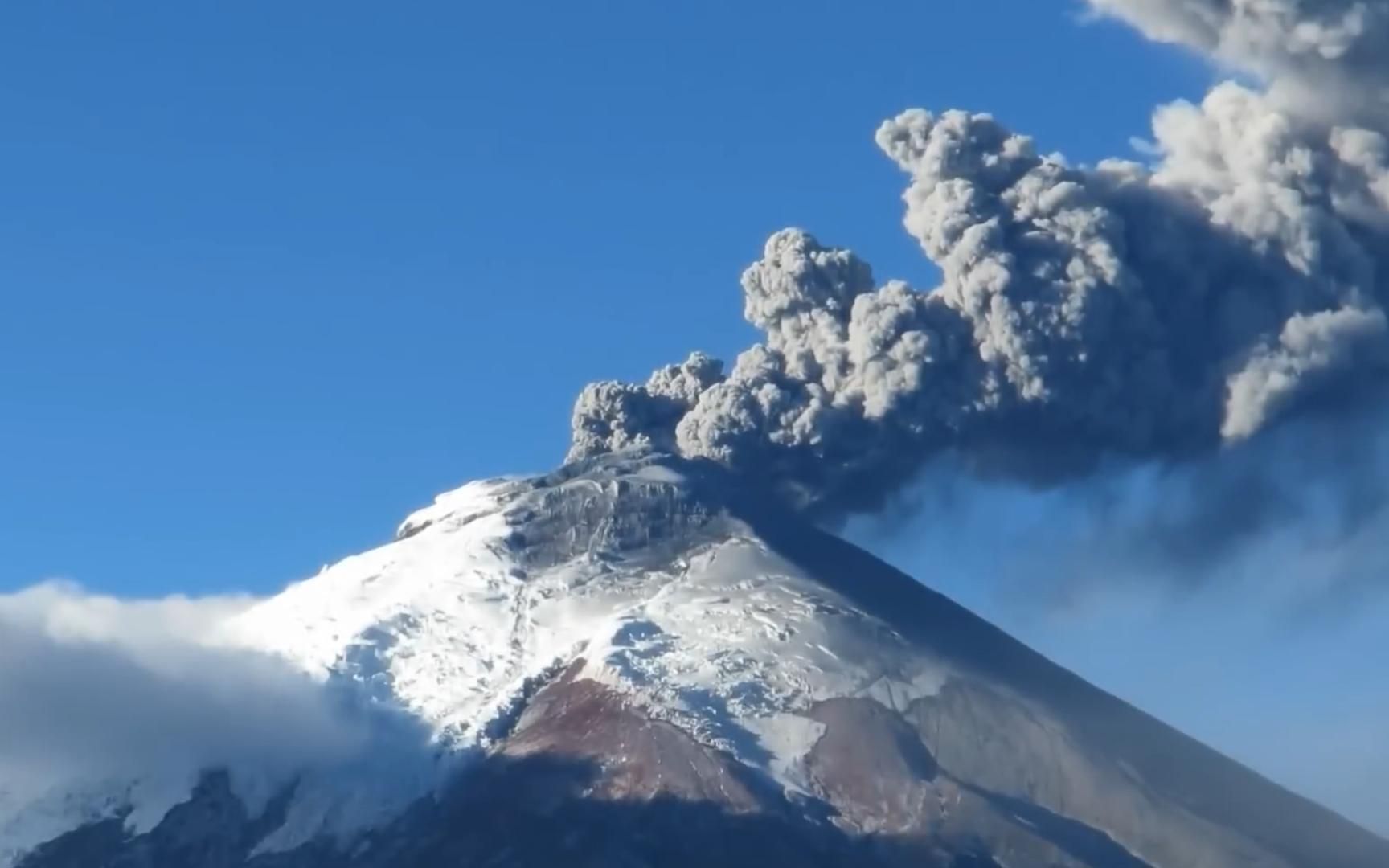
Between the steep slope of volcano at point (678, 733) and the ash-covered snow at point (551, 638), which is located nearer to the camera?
the steep slope of volcano at point (678, 733)

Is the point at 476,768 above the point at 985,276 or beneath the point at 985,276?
beneath

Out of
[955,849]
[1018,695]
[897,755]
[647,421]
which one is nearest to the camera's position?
[955,849]

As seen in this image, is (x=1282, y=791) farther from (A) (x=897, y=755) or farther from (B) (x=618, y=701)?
(B) (x=618, y=701)

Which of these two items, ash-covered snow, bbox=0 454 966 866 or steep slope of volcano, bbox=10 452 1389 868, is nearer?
steep slope of volcano, bbox=10 452 1389 868

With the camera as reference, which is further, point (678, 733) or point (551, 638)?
point (551, 638)

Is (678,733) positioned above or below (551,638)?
below

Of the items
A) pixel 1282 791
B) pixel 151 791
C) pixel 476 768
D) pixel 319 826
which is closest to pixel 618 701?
pixel 476 768

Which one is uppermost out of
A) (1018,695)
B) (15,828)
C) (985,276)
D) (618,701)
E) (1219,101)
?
(1219,101)

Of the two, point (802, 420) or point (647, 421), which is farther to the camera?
point (647, 421)
